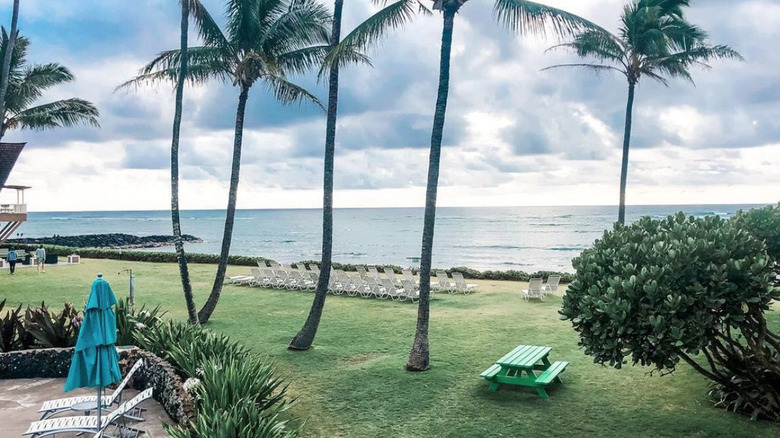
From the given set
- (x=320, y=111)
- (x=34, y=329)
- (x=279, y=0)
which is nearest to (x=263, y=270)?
(x=320, y=111)

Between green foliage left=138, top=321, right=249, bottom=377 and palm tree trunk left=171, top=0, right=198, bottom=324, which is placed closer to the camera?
green foliage left=138, top=321, right=249, bottom=377

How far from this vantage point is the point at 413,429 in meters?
7.83

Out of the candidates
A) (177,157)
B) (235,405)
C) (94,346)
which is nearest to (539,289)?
(177,157)

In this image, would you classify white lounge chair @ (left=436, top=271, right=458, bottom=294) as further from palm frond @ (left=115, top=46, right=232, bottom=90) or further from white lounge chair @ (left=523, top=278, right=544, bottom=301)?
palm frond @ (left=115, top=46, right=232, bottom=90)

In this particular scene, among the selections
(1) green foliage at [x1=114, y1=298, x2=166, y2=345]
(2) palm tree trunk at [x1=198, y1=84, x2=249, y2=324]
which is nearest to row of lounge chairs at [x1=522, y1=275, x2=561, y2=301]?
(2) palm tree trunk at [x1=198, y1=84, x2=249, y2=324]

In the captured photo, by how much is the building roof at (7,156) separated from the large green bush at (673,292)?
26.9 m

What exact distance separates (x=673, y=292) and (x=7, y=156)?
28.5m

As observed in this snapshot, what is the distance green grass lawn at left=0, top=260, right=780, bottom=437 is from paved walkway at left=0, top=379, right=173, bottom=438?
1945 millimetres

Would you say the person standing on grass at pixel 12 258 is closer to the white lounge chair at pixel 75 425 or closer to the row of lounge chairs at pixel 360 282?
the row of lounge chairs at pixel 360 282

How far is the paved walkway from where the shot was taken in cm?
715

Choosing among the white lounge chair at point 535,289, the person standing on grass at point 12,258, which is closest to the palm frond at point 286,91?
the white lounge chair at point 535,289

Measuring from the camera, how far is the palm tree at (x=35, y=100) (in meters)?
23.4

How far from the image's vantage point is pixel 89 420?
22.0ft

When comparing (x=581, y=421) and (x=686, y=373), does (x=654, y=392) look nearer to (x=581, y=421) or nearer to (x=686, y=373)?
(x=686, y=373)
